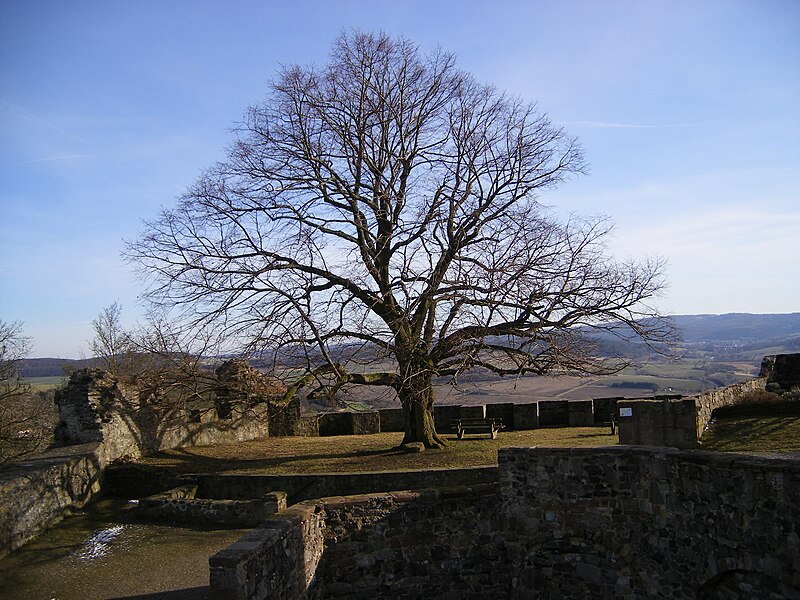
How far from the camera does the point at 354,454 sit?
1642 centimetres

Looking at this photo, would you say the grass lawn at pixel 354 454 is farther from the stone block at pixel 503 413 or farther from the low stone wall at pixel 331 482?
the stone block at pixel 503 413

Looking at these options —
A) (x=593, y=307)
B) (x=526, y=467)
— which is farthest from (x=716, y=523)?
(x=593, y=307)

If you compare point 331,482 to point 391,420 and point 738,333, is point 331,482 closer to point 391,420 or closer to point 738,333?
point 391,420

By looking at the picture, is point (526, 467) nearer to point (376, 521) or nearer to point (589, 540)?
point (589, 540)

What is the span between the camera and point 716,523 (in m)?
8.57

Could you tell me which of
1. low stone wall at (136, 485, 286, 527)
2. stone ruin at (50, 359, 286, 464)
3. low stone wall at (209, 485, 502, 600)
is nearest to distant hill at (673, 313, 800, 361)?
stone ruin at (50, 359, 286, 464)

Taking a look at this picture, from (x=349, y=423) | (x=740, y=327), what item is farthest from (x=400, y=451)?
(x=740, y=327)

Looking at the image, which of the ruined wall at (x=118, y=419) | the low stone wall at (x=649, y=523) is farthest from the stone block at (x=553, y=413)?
the low stone wall at (x=649, y=523)

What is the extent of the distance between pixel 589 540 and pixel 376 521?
3358 millimetres

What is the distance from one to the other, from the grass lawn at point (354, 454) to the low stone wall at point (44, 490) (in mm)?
1787

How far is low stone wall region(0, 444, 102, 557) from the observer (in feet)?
36.9

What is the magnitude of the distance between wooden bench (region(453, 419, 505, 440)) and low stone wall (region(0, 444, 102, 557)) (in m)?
8.99

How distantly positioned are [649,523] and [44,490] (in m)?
10.5

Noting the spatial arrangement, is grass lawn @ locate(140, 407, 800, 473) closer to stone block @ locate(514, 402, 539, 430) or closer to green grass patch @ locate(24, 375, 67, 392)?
stone block @ locate(514, 402, 539, 430)
